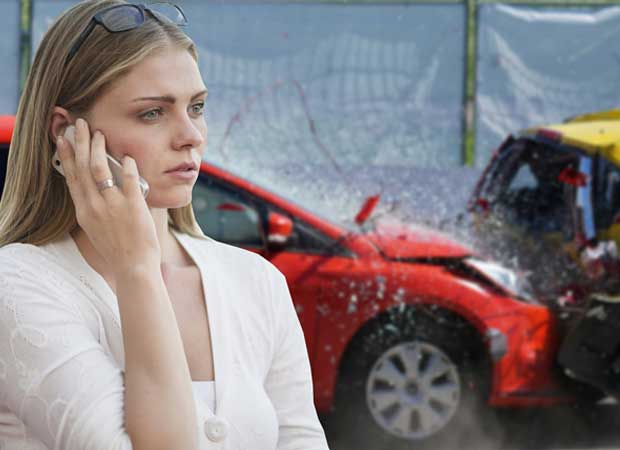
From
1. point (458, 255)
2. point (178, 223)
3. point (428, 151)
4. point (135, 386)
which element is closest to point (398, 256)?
point (458, 255)

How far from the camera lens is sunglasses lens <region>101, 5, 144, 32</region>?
1.42m

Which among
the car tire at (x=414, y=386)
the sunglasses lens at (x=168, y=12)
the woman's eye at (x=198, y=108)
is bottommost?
the car tire at (x=414, y=386)

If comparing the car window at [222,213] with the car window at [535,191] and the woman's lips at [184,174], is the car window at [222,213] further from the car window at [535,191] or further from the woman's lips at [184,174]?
the woman's lips at [184,174]

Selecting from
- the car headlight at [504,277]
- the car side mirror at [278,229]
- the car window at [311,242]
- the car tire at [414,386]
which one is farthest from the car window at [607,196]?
the car side mirror at [278,229]

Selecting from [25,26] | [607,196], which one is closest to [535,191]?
[607,196]

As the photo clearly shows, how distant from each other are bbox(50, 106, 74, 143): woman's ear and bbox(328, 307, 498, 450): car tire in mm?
3462

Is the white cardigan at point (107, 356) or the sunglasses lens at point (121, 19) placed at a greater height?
the sunglasses lens at point (121, 19)

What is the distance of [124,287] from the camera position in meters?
1.36

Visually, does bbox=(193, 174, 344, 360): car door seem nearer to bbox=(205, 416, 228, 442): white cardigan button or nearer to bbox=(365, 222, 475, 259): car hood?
bbox=(365, 222, 475, 259): car hood

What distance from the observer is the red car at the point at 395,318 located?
4.72 meters

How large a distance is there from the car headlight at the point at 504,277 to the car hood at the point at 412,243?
66mm

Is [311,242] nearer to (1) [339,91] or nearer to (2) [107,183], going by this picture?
(1) [339,91]

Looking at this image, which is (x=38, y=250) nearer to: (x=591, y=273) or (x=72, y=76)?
(x=72, y=76)

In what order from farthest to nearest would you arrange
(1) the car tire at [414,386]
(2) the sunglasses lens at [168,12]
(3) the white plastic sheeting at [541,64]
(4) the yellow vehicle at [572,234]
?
(3) the white plastic sheeting at [541,64] < (4) the yellow vehicle at [572,234] < (1) the car tire at [414,386] < (2) the sunglasses lens at [168,12]
